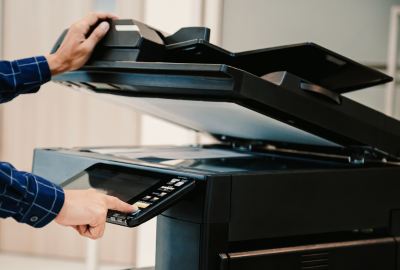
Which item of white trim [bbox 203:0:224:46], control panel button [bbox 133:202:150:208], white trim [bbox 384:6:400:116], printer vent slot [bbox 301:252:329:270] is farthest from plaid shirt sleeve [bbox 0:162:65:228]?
white trim [bbox 384:6:400:116]

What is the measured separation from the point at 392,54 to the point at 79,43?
1718 mm

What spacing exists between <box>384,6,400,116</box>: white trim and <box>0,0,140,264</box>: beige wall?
4.34ft

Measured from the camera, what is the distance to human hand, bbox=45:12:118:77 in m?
0.74

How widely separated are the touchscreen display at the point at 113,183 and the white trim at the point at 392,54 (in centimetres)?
170

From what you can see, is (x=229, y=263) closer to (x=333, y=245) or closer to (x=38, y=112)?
(x=333, y=245)

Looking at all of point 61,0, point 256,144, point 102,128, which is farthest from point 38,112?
point 256,144

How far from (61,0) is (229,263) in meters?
2.03

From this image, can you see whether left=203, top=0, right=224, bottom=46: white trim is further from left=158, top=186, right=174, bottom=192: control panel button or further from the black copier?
left=158, top=186, right=174, bottom=192: control panel button

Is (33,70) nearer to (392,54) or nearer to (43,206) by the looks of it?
(43,206)

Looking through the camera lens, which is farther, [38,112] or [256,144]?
[38,112]

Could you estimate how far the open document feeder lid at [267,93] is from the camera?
1.91 ft

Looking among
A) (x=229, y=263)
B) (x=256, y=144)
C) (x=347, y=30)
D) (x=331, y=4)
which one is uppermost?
(x=331, y=4)

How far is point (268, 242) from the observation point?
657 mm

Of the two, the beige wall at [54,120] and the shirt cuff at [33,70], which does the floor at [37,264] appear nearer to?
the beige wall at [54,120]
